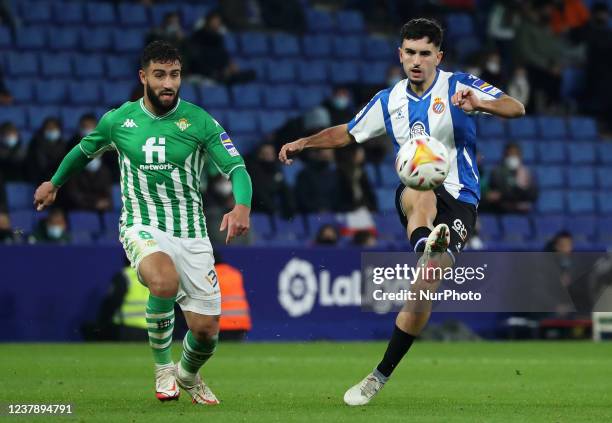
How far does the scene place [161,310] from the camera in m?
8.05

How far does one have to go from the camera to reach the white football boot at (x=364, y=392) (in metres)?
8.20

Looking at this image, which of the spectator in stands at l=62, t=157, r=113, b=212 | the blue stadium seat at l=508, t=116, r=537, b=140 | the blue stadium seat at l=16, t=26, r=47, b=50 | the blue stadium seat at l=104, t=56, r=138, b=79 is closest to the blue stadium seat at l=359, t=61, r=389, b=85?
the blue stadium seat at l=508, t=116, r=537, b=140

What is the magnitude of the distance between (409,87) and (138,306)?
264 inches

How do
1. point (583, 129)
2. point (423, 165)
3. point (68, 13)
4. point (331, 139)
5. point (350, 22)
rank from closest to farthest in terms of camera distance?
point (423, 165), point (331, 139), point (68, 13), point (583, 129), point (350, 22)

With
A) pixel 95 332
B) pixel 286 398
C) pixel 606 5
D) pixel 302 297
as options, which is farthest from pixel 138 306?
pixel 606 5

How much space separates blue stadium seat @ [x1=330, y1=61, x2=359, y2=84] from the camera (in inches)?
776

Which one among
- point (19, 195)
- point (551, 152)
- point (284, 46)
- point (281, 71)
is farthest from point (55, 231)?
point (551, 152)

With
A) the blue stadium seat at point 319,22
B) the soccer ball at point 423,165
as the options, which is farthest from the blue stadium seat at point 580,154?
the soccer ball at point 423,165

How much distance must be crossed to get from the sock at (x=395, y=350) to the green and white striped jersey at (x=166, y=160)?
1351mm

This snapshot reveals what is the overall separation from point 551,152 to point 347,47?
3.41 m

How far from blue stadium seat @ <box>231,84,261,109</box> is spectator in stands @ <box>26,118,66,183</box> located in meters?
3.53

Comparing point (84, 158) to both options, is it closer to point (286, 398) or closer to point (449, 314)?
point (286, 398)

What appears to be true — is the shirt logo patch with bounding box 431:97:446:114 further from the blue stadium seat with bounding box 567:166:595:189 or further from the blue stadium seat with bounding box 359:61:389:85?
the blue stadium seat with bounding box 567:166:595:189

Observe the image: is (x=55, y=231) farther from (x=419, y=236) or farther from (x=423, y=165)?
(x=423, y=165)
